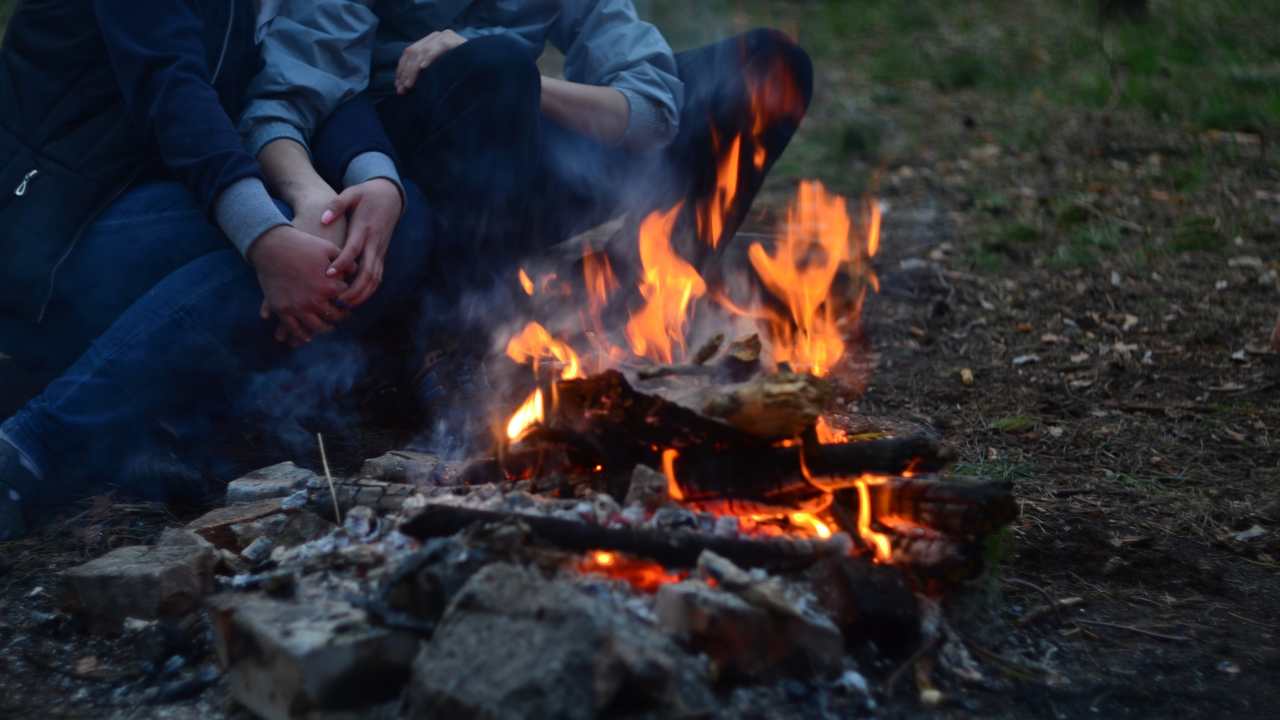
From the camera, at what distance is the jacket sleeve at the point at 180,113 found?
255 cm

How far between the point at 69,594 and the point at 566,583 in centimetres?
105

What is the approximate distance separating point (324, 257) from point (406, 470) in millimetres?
517

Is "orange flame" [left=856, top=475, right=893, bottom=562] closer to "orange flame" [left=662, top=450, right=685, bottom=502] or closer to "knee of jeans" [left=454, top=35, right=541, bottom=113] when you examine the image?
"orange flame" [left=662, top=450, right=685, bottom=502]

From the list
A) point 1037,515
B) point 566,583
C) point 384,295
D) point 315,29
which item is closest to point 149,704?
point 566,583

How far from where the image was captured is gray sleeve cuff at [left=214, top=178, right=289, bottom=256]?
2.51 metres

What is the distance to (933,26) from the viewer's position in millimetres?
9023

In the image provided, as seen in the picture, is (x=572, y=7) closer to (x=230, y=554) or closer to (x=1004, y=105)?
(x=230, y=554)

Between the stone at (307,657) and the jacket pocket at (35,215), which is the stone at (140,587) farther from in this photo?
the jacket pocket at (35,215)

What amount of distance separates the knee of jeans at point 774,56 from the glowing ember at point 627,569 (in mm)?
1925

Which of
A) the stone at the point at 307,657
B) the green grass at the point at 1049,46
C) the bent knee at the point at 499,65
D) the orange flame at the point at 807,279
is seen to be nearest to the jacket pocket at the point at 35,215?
the bent knee at the point at 499,65

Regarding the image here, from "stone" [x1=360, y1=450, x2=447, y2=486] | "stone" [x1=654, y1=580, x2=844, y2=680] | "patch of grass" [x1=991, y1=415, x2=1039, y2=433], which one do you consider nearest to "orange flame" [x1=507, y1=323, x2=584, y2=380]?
"stone" [x1=360, y1=450, x2=447, y2=486]

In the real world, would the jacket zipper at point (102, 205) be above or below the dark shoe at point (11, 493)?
above

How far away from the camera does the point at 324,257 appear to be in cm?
254

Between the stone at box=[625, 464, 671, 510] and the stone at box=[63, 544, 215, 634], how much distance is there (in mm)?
853
